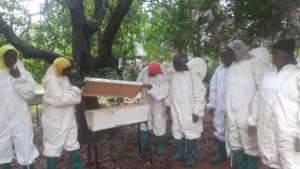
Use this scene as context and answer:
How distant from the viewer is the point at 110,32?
5.29 metres

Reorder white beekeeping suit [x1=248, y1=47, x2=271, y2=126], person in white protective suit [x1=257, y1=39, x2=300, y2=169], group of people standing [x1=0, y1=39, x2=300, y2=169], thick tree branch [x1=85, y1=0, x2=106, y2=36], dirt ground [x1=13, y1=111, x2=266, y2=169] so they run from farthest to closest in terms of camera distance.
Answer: thick tree branch [x1=85, y1=0, x2=106, y2=36] → dirt ground [x1=13, y1=111, x2=266, y2=169] → white beekeeping suit [x1=248, y1=47, x2=271, y2=126] → group of people standing [x1=0, y1=39, x2=300, y2=169] → person in white protective suit [x1=257, y1=39, x2=300, y2=169]

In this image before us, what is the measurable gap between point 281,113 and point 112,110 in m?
2.29

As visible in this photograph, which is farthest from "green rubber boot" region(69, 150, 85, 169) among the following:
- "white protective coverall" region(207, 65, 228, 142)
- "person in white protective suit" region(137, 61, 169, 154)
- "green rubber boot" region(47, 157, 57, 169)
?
"white protective coverall" region(207, 65, 228, 142)

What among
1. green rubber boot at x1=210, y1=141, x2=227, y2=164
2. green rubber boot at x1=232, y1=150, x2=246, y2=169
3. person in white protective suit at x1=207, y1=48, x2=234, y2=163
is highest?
person in white protective suit at x1=207, y1=48, x2=234, y2=163

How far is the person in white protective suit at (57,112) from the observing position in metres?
3.66

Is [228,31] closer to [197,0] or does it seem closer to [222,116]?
[197,0]

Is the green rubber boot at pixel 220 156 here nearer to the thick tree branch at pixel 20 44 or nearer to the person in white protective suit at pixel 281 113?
the person in white protective suit at pixel 281 113

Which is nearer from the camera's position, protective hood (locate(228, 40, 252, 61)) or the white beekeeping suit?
the white beekeeping suit

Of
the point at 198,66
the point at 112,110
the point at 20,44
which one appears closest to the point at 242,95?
the point at 198,66

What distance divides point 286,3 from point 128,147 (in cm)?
400

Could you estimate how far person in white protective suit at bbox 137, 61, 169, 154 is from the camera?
456cm

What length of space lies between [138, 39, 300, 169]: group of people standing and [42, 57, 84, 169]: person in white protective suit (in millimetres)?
1397

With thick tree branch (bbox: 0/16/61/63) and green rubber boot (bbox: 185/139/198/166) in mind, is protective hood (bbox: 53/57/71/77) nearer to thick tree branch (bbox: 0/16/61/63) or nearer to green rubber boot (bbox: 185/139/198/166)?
thick tree branch (bbox: 0/16/61/63)

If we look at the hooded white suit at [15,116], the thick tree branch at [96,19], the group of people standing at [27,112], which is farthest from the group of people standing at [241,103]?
the hooded white suit at [15,116]
